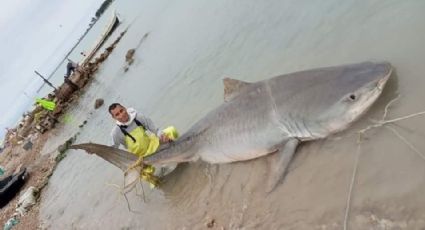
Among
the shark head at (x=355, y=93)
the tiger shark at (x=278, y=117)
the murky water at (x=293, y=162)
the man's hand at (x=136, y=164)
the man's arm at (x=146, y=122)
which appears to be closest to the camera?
the murky water at (x=293, y=162)

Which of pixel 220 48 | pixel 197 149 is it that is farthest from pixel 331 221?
pixel 220 48

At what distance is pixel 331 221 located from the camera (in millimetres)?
5227

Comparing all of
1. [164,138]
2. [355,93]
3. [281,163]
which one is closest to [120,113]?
[164,138]

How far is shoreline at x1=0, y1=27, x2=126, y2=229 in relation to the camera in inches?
632

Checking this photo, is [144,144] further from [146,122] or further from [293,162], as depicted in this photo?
[293,162]

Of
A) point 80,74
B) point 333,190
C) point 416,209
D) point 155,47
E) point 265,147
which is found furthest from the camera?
point 80,74

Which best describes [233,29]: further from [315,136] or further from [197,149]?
[315,136]

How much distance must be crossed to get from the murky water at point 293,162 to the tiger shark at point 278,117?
0.24m

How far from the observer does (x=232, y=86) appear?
770cm

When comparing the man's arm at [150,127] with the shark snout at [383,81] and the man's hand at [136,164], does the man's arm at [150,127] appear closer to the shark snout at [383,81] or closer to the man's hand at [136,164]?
the man's hand at [136,164]

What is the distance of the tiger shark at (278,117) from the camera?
604 cm

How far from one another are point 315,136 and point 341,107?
0.66 meters

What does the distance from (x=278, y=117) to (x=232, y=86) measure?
1315 millimetres

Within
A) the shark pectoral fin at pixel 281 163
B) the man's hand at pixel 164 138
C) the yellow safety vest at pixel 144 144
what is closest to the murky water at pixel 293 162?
the shark pectoral fin at pixel 281 163
